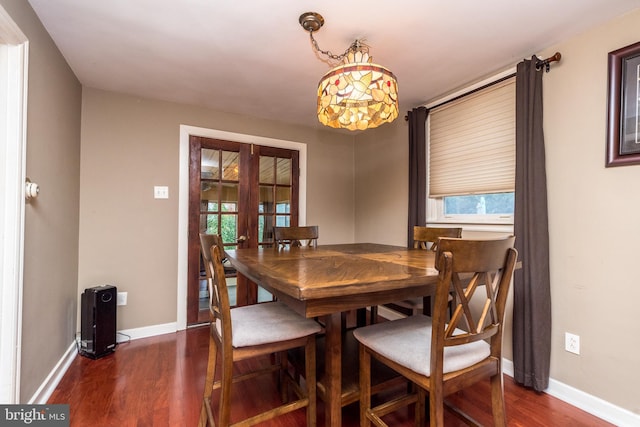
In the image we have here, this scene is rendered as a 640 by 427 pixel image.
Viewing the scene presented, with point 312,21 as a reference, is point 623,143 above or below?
below

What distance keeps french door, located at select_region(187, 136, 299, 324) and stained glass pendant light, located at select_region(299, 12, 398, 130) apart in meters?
1.77

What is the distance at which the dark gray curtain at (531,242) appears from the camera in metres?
1.85

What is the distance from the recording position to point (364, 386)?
53.1 inches

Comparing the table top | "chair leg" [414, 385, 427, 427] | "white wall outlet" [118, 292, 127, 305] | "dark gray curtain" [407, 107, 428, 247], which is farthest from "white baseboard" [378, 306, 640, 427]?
"white wall outlet" [118, 292, 127, 305]

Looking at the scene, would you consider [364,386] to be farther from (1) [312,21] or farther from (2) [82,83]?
(2) [82,83]

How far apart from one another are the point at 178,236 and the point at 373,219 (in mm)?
2198

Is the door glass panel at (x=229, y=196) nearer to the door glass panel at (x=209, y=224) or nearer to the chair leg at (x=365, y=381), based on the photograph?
the door glass panel at (x=209, y=224)

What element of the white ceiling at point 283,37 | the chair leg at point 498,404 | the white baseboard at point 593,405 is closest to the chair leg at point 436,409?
the chair leg at point 498,404

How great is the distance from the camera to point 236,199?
3203 millimetres

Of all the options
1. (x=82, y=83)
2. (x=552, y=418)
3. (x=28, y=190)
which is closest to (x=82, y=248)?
(x=28, y=190)

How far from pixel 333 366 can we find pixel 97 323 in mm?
2056

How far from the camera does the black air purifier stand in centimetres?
227

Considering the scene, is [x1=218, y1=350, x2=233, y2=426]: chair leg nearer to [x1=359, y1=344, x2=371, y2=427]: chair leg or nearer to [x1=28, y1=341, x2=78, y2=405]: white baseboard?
[x1=359, y1=344, x2=371, y2=427]: chair leg

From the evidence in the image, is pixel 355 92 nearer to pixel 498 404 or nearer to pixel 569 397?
pixel 498 404
